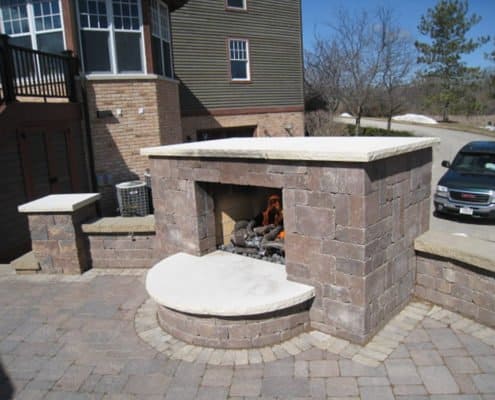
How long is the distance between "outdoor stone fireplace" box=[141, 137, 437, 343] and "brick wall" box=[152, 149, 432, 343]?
1 cm

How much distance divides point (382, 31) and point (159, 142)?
52.9 ft

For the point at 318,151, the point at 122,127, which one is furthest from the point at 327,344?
the point at 122,127

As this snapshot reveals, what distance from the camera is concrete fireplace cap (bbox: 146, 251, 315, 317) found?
421 centimetres

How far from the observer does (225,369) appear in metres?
3.98

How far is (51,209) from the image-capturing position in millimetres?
6473

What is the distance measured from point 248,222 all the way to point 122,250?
2.14 metres

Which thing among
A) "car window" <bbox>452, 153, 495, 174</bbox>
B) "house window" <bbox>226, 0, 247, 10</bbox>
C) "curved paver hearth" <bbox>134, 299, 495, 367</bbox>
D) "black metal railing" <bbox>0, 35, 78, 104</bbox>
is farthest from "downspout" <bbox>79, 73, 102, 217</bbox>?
"house window" <bbox>226, 0, 247, 10</bbox>

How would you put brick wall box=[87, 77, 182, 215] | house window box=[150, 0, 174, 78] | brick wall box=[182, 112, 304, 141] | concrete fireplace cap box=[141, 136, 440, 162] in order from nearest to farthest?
concrete fireplace cap box=[141, 136, 440, 162]
brick wall box=[87, 77, 182, 215]
house window box=[150, 0, 174, 78]
brick wall box=[182, 112, 304, 141]

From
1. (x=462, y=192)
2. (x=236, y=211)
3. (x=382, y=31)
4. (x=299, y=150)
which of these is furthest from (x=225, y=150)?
(x=382, y=31)

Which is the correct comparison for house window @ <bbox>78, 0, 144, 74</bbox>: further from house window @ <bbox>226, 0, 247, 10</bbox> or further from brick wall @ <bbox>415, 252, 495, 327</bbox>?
brick wall @ <bbox>415, 252, 495, 327</bbox>

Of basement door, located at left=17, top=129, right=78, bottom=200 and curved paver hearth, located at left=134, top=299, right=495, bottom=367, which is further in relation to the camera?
basement door, located at left=17, top=129, right=78, bottom=200

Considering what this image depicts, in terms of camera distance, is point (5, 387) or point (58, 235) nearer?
point (5, 387)

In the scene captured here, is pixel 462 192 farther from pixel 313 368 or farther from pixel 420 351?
pixel 313 368

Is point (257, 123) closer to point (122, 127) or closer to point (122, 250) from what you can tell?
point (122, 127)
